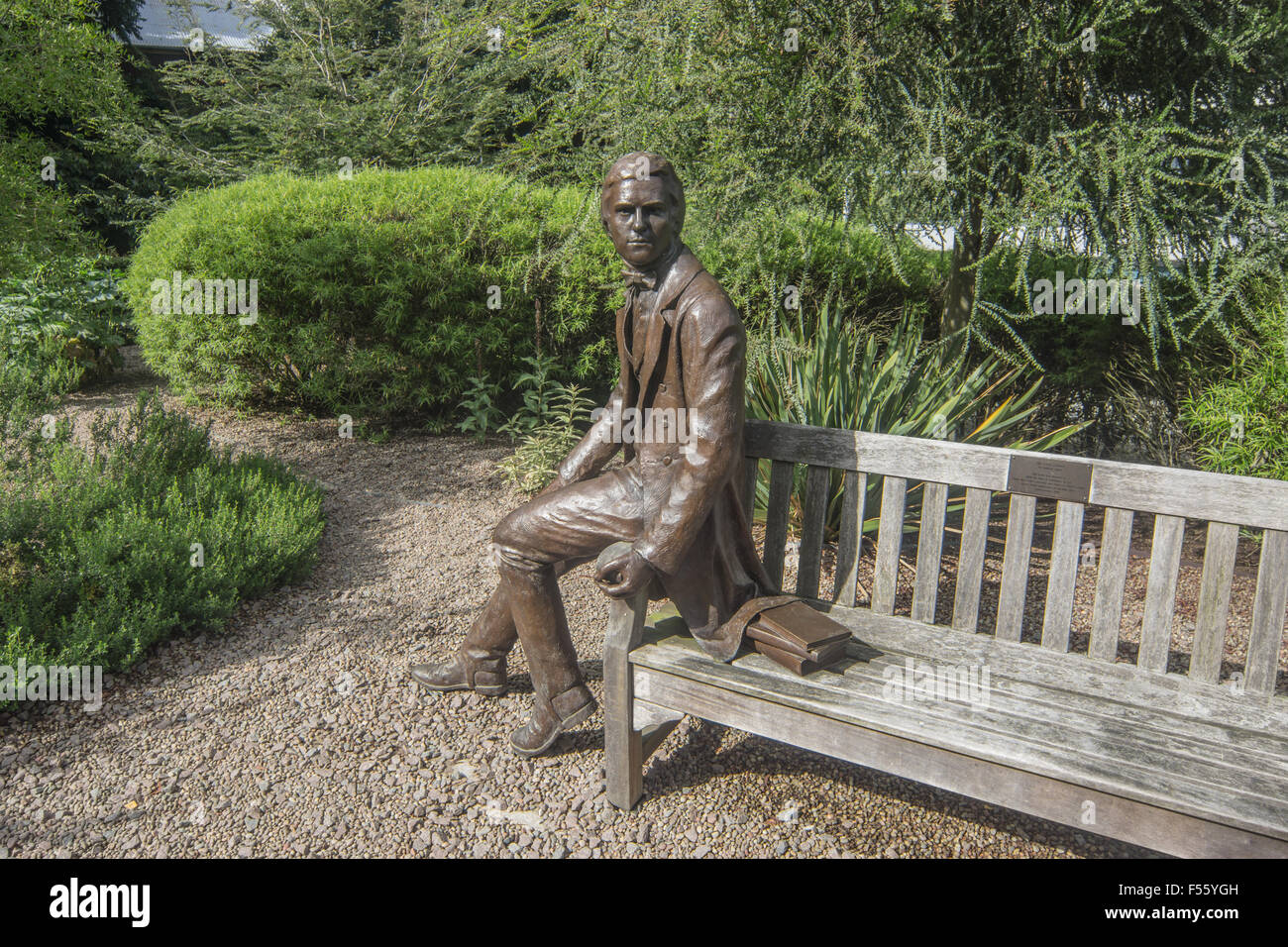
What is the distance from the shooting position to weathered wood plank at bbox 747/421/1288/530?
2289 mm

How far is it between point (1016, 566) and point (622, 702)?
1241mm

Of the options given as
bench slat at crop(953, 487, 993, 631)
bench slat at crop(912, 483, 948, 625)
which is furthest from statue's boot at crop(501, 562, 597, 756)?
bench slat at crop(953, 487, 993, 631)

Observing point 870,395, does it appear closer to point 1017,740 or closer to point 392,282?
point 1017,740

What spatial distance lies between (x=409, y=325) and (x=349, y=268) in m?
0.54

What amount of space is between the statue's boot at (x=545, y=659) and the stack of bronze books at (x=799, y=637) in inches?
24.0

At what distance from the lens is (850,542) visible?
2936 millimetres

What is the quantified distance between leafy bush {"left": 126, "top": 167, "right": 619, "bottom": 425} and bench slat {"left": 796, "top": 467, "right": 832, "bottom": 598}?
331 cm

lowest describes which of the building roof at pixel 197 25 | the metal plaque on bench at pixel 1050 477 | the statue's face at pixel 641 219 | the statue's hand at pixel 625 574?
the statue's hand at pixel 625 574

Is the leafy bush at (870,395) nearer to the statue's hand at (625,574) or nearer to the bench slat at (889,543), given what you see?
the bench slat at (889,543)

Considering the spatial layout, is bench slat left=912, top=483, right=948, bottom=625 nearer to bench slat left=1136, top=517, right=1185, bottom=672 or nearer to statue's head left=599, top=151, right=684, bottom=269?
bench slat left=1136, top=517, right=1185, bottom=672

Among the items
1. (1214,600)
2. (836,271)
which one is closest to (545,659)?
(1214,600)

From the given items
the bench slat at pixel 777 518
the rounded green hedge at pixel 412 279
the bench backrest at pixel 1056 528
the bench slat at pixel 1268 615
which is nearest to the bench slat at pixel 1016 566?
the bench backrest at pixel 1056 528

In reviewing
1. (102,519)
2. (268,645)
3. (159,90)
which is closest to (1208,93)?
(268,645)

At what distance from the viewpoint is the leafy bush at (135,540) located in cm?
336
